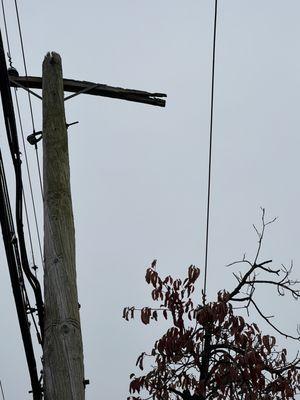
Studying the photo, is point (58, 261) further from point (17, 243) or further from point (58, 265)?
point (17, 243)

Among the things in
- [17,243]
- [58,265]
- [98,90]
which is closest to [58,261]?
[58,265]

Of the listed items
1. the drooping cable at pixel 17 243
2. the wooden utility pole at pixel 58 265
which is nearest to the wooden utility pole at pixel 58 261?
the wooden utility pole at pixel 58 265

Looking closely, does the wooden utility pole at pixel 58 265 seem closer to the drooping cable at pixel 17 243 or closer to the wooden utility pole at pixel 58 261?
the wooden utility pole at pixel 58 261

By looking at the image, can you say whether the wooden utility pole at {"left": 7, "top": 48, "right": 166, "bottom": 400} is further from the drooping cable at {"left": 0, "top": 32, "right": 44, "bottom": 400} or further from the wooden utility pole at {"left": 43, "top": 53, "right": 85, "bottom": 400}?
the drooping cable at {"left": 0, "top": 32, "right": 44, "bottom": 400}

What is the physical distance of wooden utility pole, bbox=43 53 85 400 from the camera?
3.49 meters

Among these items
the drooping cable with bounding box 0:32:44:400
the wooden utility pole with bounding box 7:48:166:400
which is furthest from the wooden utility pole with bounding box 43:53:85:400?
the drooping cable with bounding box 0:32:44:400

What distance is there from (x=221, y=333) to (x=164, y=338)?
0.68m

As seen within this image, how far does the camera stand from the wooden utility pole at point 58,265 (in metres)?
3.49

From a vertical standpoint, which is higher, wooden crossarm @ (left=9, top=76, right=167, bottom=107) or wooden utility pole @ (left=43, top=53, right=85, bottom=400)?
wooden crossarm @ (left=9, top=76, right=167, bottom=107)

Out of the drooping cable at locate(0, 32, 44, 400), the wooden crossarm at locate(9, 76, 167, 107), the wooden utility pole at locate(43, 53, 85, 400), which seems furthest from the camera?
the wooden crossarm at locate(9, 76, 167, 107)

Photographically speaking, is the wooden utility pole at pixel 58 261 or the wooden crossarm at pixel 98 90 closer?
the wooden utility pole at pixel 58 261

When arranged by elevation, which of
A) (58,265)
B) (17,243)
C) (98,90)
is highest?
(98,90)

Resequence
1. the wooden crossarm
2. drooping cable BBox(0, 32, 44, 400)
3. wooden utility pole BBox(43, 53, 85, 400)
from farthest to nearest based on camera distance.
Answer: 1. the wooden crossarm
2. drooping cable BBox(0, 32, 44, 400)
3. wooden utility pole BBox(43, 53, 85, 400)

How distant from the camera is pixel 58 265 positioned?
387 cm
